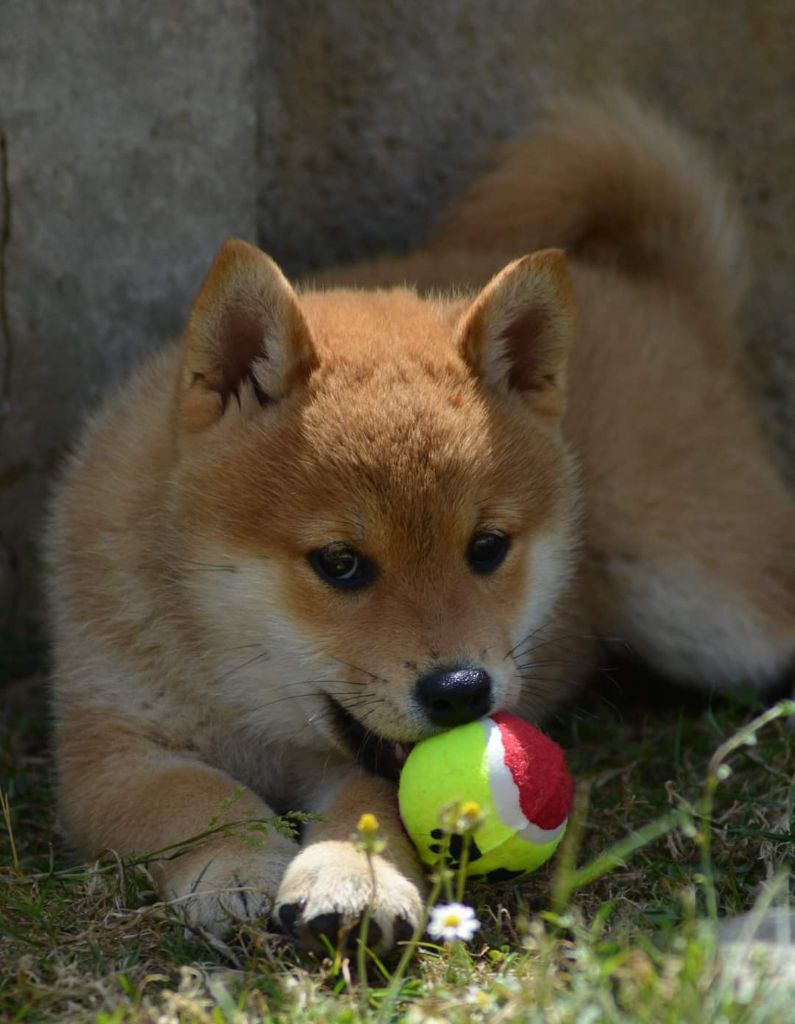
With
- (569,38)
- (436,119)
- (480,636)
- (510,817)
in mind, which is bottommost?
(510,817)

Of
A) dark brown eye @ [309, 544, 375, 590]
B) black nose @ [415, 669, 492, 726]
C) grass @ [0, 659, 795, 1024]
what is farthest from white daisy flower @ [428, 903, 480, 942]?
dark brown eye @ [309, 544, 375, 590]

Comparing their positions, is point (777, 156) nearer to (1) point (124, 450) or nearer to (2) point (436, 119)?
(2) point (436, 119)

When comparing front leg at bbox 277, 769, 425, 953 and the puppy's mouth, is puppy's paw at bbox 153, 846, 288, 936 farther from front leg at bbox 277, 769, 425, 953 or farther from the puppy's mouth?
the puppy's mouth

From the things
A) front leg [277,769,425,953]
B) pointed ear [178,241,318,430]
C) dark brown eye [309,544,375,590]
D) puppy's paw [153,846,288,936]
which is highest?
pointed ear [178,241,318,430]

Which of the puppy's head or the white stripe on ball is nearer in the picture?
the white stripe on ball

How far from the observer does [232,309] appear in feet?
9.00

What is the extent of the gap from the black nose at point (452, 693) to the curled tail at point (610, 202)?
174 cm

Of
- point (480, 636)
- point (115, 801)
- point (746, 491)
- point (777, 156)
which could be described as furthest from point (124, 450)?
point (777, 156)

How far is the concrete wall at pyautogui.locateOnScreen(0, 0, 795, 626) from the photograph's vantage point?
3.55 m

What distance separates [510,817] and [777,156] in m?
2.56

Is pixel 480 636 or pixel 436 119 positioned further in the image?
pixel 436 119

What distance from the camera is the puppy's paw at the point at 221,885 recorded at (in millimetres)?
2496

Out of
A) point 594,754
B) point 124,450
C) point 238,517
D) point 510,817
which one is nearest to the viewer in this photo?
point 510,817

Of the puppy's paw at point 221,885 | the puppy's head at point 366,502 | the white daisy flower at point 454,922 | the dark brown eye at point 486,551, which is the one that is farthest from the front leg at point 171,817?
the dark brown eye at point 486,551
